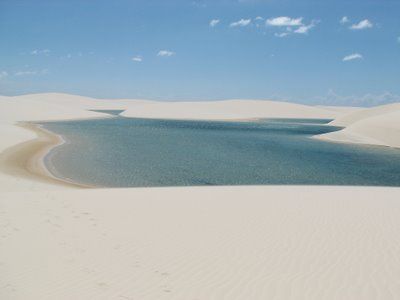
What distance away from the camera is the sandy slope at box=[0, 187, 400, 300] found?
21.3ft

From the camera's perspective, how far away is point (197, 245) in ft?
28.5

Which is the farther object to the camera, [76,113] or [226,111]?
[226,111]

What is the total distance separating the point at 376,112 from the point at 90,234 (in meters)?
89.9

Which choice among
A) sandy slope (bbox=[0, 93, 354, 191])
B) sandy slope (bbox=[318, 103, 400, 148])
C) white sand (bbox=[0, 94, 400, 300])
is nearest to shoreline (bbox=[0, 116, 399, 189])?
sandy slope (bbox=[0, 93, 354, 191])

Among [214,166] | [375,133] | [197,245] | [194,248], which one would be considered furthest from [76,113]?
[194,248]

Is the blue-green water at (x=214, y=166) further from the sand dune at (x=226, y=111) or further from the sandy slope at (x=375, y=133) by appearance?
the sand dune at (x=226, y=111)

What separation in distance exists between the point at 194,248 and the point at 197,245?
0.70 feet

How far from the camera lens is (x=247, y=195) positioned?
14.6 m

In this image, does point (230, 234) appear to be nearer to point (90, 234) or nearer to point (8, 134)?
point (90, 234)

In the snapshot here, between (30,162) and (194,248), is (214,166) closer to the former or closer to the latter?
(30,162)

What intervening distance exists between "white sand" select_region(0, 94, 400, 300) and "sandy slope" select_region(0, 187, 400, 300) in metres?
0.02

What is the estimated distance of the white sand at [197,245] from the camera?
652cm

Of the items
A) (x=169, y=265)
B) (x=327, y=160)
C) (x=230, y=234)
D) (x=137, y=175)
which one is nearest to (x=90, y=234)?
(x=169, y=265)

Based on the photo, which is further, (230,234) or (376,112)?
(376,112)
